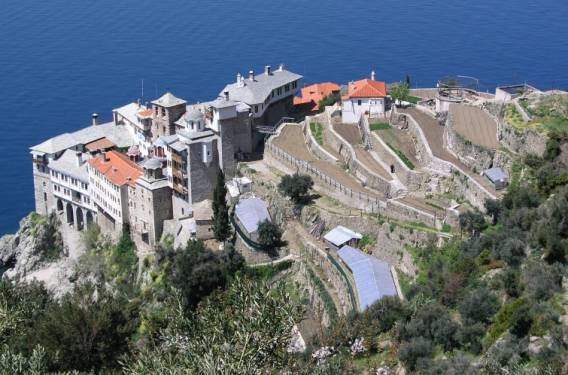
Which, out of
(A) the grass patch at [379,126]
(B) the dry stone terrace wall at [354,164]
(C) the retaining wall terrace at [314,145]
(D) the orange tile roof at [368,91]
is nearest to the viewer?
(B) the dry stone terrace wall at [354,164]

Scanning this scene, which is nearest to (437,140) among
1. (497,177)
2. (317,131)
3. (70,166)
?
(497,177)

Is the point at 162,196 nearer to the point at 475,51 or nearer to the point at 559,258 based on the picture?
the point at 559,258

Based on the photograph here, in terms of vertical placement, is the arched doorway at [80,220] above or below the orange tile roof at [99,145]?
below

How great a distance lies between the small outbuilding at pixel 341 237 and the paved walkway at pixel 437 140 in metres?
6.37

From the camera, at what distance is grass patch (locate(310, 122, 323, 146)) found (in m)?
54.8

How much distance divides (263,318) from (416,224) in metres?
18.8

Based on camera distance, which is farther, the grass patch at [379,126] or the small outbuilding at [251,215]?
the grass patch at [379,126]

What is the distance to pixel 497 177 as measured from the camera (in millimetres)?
44188

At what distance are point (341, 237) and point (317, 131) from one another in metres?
12.0

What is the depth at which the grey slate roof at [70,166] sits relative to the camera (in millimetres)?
57469

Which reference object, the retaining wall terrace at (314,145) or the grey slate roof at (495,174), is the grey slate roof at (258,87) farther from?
the grey slate roof at (495,174)

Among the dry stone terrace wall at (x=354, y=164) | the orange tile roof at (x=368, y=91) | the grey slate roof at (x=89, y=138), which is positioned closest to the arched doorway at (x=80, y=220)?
the grey slate roof at (x=89, y=138)

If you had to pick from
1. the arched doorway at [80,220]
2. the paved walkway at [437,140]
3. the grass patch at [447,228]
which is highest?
the paved walkway at [437,140]

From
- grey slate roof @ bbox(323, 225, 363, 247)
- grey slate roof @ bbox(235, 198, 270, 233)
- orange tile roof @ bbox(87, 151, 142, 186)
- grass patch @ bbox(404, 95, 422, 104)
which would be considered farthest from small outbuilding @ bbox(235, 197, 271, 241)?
grass patch @ bbox(404, 95, 422, 104)
